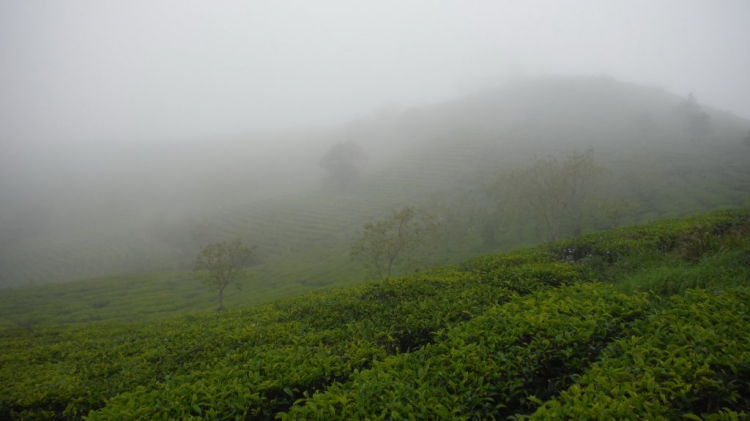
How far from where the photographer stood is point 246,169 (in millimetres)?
168750

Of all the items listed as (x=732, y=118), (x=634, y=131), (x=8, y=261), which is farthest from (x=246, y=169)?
(x=732, y=118)

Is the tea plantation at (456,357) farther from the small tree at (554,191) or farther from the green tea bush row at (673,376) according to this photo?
the small tree at (554,191)

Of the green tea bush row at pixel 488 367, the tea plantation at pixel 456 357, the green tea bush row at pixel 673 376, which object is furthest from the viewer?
the green tea bush row at pixel 488 367

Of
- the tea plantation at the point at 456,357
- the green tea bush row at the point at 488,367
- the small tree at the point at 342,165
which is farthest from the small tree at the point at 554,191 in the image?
the small tree at the point at 342,165

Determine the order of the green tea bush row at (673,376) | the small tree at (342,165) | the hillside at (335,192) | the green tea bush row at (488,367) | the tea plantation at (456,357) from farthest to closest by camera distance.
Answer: the small tree at (342,165), the hillside at (335,192), the green tea bush row at (488,367), the tea plantation at (456,357), the green tea bush row at (673,376)

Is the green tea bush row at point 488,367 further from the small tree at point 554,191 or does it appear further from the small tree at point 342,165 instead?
the small tree at point 342,165

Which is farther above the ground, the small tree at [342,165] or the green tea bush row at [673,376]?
the small tree at [342,165]

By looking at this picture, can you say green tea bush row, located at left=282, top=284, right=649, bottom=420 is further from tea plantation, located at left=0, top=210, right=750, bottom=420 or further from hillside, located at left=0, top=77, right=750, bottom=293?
hillside, located at left=0, top=77, right=750, bottom=293

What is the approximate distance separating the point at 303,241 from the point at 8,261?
92.7 metres

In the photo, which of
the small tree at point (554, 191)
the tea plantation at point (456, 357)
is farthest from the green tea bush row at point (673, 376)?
the small tree at point (554, 191)

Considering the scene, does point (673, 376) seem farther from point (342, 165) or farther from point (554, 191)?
point (342, 165)

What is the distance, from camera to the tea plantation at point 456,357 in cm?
497

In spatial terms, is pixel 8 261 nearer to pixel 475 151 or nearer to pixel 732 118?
pixel 475 151

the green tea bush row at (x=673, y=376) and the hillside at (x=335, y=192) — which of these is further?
the hillside at (x=335, y=192)
